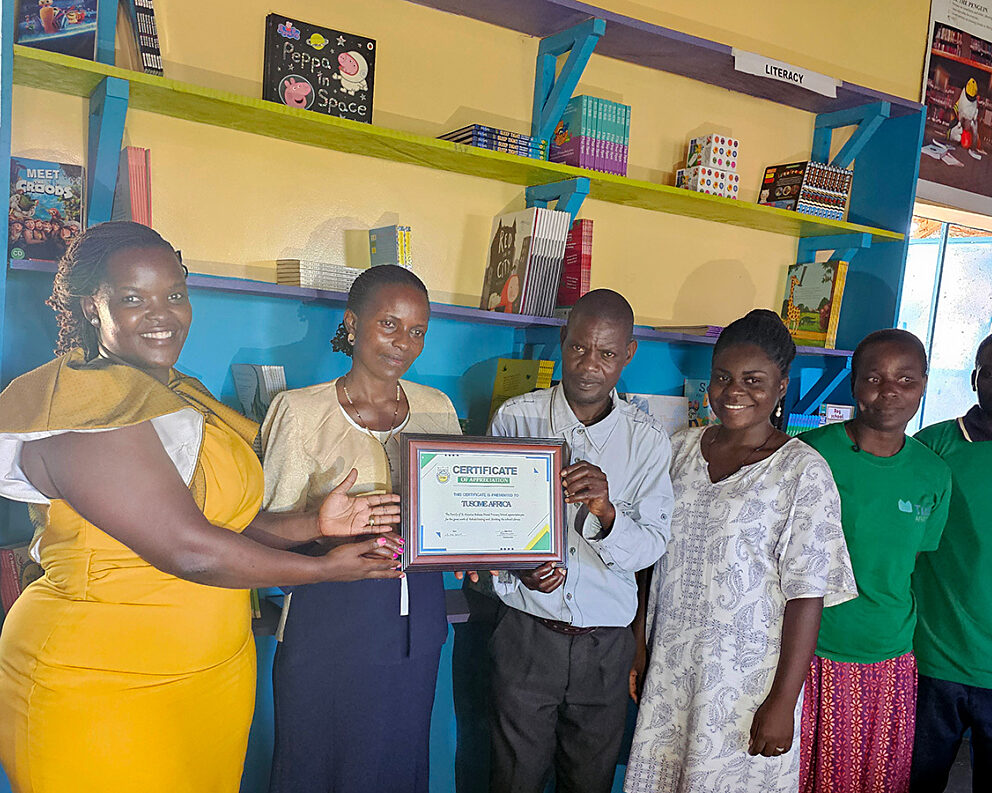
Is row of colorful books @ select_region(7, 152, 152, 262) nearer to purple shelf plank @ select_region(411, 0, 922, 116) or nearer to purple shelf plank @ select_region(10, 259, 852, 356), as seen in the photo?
purple shelf plank @ select_region(10, 259, 852, 356)

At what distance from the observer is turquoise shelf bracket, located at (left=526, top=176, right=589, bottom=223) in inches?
106

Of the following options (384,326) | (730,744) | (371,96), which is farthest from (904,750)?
(371,96)

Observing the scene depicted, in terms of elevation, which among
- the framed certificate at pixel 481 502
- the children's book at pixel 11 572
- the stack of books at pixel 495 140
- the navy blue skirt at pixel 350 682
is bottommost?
the navy blue skirt at pixel 350 682

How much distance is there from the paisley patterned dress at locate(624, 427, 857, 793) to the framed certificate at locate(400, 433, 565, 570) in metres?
0.46

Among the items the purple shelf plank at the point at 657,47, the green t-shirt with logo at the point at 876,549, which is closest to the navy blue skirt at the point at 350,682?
the green t-shirt with logo at the point at 876,549

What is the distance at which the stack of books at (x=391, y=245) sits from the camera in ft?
8.08

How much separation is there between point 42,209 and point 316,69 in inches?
34.7

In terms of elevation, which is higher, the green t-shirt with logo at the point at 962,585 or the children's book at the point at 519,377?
the children's book at the point at 519,377

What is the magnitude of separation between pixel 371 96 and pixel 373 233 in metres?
0.41

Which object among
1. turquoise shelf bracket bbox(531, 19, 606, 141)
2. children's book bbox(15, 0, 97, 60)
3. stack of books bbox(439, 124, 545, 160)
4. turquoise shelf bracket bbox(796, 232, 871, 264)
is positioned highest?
turquoise shelf bracket bbox(531, 19, 606, 141)

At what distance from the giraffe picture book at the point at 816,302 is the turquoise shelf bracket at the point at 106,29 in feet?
8.59

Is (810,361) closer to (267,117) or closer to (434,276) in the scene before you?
(434,276)

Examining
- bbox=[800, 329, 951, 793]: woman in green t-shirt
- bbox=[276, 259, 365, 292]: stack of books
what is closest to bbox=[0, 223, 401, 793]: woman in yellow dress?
bbox=[276, 259, 365, 292]: stack of books

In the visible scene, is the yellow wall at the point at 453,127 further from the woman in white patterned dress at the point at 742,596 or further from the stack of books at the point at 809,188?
the woman in white patterned dress at the point at 742,596
